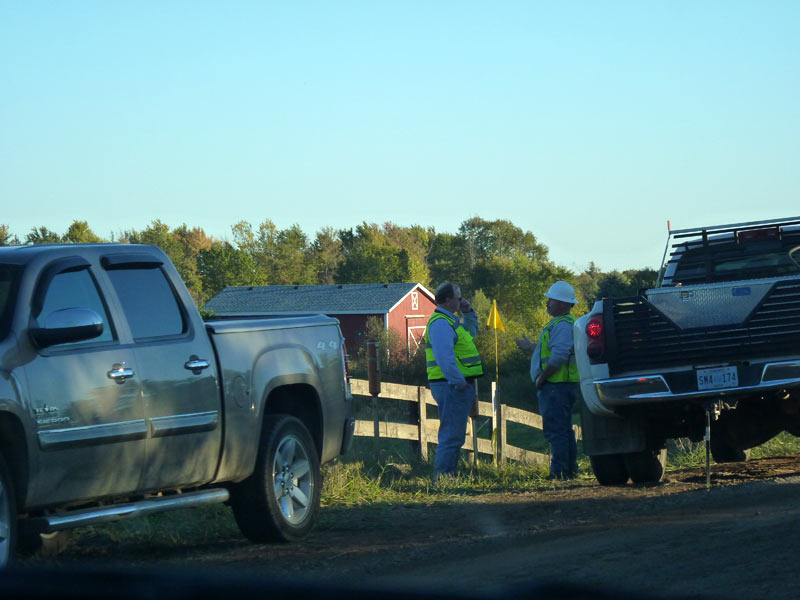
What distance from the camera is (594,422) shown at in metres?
9.70

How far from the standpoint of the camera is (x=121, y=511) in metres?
6.09

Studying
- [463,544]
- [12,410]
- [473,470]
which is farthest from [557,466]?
[12,410]

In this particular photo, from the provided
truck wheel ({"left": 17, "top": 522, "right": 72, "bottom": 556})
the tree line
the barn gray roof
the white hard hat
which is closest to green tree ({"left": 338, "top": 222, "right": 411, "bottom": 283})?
the tree line

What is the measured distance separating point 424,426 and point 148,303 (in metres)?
8.07

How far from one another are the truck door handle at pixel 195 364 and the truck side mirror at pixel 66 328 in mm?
912

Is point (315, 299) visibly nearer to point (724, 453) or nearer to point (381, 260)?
point (381, 260)

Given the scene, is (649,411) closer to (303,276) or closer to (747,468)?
(747,468)

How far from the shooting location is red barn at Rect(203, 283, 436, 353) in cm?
7300

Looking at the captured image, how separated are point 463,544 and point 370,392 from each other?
295 inches

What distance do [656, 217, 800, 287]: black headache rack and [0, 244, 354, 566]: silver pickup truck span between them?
4.27m

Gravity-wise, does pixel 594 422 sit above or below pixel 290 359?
below

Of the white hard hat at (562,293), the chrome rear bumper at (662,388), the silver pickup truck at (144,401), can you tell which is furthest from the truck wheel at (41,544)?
the white hard hat at (562,293)

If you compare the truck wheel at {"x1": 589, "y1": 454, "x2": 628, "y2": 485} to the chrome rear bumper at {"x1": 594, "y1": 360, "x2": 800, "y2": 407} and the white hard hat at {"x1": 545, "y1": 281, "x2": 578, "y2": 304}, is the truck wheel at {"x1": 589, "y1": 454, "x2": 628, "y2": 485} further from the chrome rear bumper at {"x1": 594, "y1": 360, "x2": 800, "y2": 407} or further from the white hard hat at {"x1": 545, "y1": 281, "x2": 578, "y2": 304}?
the white hard hat at {"x1": 545, "y1": 281, "x2": 578, "y2": 304}

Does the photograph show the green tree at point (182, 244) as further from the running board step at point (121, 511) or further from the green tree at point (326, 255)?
the running board step at point (121, 511)
